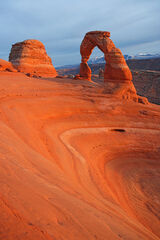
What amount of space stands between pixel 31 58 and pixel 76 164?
19.8 m

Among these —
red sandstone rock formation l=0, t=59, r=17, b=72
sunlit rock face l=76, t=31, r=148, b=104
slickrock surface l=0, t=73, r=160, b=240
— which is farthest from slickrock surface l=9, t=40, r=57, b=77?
slickrock surface l=0, t=73, r=160, b=240

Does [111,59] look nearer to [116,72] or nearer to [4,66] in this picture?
[116,72]

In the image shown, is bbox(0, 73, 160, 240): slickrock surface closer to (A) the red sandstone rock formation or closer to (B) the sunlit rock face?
(B) the sunlit rock face

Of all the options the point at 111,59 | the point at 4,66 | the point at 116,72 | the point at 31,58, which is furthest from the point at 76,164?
the point at 31,58

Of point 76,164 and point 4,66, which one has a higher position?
point 4,66

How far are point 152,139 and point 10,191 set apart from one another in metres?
7.02

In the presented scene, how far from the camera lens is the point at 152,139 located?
25.5ft

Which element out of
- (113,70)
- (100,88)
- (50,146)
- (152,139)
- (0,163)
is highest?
(113,70)

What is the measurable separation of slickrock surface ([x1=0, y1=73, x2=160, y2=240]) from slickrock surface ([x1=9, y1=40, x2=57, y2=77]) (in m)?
13.2

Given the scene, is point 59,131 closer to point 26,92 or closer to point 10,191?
point 26,92

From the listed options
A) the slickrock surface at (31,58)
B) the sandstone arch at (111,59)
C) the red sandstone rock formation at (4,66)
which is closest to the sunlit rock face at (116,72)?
the sandstone arch at (111,59)

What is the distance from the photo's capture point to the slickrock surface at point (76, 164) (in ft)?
5.74

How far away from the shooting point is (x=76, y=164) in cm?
469

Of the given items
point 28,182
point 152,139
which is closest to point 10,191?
point 28,182
